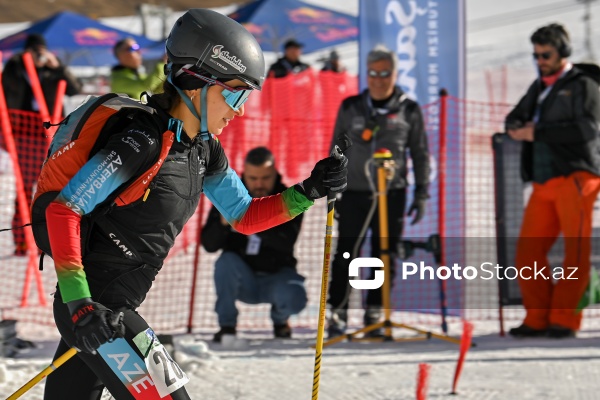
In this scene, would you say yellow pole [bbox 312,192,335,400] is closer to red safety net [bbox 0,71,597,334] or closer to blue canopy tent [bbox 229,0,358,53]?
red safety net [bbox 0,71,597,334]

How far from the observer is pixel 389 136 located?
661cm

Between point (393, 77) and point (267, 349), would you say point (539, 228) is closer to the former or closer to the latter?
point (393, 77)

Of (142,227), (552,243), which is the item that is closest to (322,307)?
(142,227)

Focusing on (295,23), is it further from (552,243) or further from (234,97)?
(234,97)

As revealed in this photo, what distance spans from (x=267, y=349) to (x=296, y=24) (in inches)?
603

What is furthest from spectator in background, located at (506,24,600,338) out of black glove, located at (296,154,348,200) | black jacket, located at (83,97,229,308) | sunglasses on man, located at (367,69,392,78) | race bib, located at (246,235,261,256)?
black jacket, located at (83,97,229,308)

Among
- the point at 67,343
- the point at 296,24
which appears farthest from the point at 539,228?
the point at 296,24

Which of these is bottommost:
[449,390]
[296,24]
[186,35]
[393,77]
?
[449,390]

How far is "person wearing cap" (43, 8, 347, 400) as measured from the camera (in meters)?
2.90

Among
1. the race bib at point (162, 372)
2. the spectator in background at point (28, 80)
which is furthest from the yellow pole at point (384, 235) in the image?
the spectator in background at point (28, 80)

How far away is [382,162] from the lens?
617 centimetres

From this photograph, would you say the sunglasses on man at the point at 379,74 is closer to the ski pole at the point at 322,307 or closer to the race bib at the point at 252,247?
the race bib at the point at 252,247

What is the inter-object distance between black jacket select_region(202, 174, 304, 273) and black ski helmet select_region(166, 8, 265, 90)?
10.6 feet
